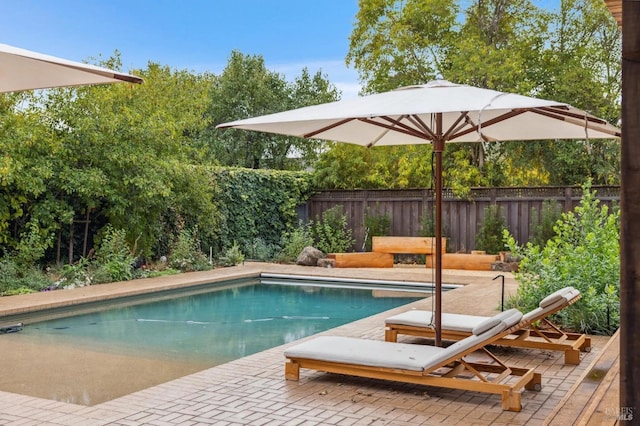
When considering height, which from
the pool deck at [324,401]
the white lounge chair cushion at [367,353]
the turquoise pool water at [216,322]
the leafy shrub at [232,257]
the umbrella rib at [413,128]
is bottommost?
the turquoise pool water at [216,322]

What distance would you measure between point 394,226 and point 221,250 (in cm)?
442

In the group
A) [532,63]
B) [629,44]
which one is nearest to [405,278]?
[532,63]

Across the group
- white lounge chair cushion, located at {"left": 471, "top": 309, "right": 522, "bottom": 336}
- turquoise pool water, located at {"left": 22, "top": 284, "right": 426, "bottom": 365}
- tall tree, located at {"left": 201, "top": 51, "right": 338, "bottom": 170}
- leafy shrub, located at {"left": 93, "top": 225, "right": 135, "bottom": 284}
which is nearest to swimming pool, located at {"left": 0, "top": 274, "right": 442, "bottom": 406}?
turquoise pool water, located at {"left": 22, "top": 284, "right": 426, "bottom": 365}

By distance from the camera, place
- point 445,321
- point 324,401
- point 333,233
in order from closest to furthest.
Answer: point 324,401
point 445,321
point 333,233

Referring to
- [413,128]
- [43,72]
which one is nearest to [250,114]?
[413,128]

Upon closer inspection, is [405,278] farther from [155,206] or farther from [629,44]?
[629,44]

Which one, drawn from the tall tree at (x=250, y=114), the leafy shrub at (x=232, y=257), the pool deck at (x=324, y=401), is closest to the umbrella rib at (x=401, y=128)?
the pool deck at (x=324, y=401)

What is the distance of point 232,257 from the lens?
48.1 ft

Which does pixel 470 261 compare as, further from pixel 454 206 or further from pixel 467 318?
pixel 467 318

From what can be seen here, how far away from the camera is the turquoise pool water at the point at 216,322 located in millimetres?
7223

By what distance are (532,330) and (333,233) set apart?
10884 millimetres

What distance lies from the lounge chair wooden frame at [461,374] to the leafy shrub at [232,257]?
9.50 metres

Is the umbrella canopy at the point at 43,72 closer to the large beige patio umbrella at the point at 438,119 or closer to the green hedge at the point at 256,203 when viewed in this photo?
the large beige patio umbrella at the point at 438,119

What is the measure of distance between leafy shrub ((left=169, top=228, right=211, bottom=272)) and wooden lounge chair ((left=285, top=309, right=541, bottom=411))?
333 inches
